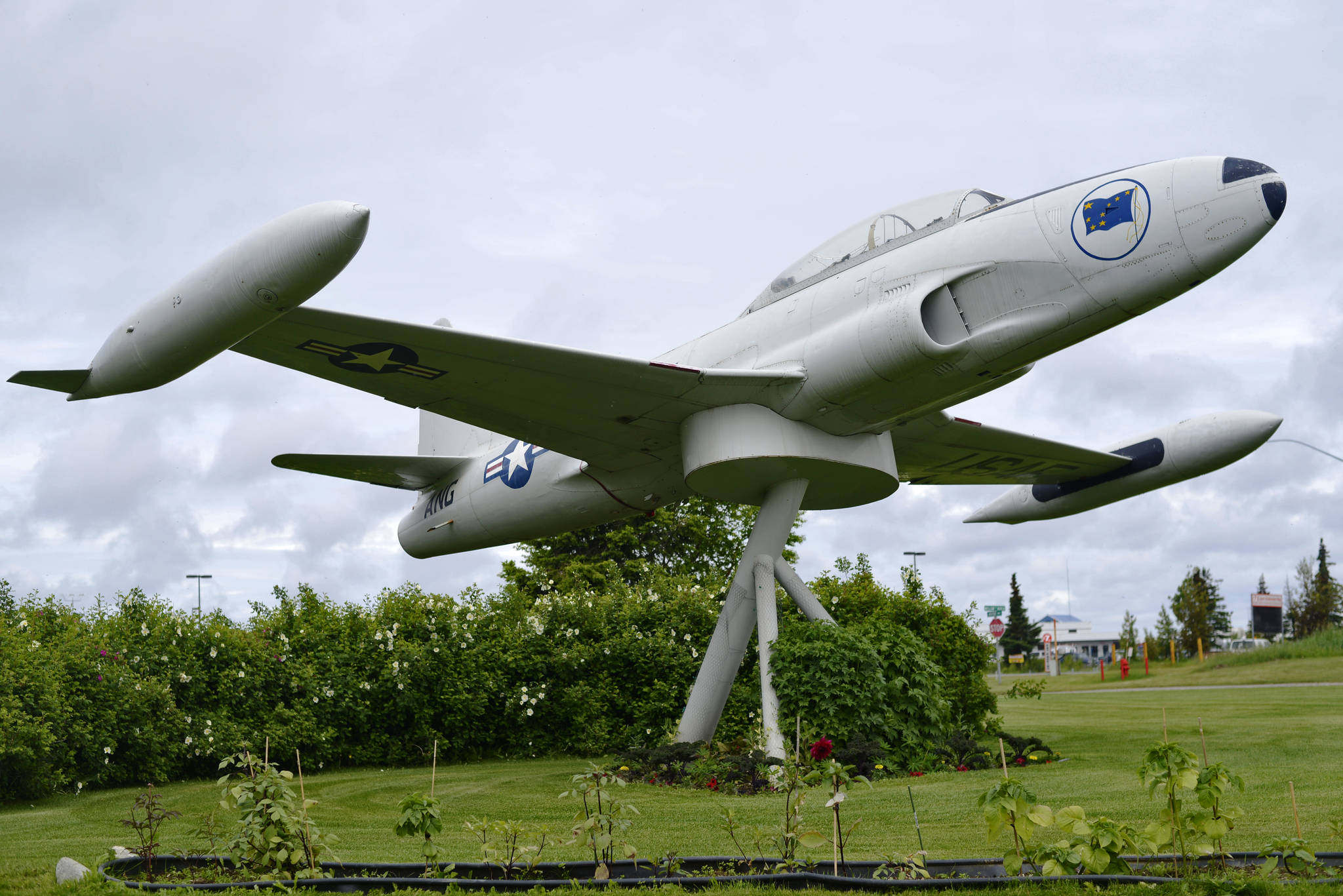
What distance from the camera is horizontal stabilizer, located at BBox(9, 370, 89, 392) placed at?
28.8ft

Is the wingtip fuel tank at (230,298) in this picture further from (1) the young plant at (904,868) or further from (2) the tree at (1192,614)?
(2) the tree at (1192,614)

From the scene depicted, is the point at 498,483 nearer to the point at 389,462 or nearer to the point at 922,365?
the point at 389,462

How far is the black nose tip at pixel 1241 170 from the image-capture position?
915 cm

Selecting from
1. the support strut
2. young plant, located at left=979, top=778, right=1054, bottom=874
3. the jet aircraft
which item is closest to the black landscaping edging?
young plant, located at left=979, top=778, right=1054, bottom=874

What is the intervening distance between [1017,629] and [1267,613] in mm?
23617

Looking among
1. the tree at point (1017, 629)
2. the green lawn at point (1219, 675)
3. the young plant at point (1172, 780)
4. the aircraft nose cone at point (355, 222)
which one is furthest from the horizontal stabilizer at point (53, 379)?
the tree at point (1017, 629)

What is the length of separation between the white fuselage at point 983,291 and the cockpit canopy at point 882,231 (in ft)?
0.12

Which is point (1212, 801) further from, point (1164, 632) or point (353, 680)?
point (1164, 632)

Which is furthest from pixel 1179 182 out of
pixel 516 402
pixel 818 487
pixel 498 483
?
pixel 498 483

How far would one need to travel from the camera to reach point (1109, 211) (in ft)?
31.7

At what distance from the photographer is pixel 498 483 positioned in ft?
47.2

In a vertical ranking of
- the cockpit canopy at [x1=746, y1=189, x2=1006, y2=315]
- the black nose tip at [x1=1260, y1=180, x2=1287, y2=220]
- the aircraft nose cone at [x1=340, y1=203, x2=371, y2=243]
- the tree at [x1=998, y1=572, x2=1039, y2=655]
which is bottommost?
the tree at [x1=998, y1=572, x2=1039, y2=655]

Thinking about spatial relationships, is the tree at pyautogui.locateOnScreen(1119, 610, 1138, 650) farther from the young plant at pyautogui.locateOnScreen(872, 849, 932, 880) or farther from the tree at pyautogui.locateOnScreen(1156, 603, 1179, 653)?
the young plant at pyautogui.locateOnScreen(872, 849, 932, 880)

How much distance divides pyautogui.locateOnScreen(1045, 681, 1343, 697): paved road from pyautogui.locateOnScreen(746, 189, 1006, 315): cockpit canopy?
21837mm
